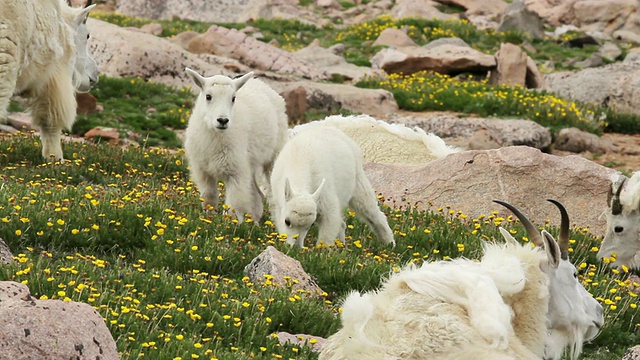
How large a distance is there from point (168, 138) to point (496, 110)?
333 inches

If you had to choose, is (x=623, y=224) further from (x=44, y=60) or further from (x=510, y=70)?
(x=510, y=70)

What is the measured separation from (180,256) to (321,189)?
1754 millimetres

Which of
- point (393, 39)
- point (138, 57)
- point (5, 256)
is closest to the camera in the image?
point (5, 256)

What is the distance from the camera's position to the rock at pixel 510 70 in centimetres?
2788

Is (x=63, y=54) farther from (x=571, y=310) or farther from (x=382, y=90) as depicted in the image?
(x=382, y=90)

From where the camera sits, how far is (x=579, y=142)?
22.0 m

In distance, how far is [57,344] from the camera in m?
4.95

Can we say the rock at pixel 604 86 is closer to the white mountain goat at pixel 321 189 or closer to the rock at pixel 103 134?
the rock at pixel 103 134

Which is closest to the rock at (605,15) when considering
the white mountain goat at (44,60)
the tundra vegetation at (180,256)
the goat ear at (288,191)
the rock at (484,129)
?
the rock at (484,129)

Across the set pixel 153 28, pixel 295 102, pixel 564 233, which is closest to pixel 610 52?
pixel 153 28

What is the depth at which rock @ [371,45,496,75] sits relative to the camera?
28469 millimetres

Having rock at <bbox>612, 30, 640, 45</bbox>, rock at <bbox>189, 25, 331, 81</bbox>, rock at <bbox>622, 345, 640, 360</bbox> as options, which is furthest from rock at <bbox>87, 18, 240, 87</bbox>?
rock at <bbox>612, 30, 640, 45</bbox>

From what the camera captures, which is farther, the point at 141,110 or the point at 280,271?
the point at 141,110

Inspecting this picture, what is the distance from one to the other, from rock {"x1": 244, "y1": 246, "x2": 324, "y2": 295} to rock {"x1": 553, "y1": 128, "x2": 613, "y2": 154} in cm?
1440
